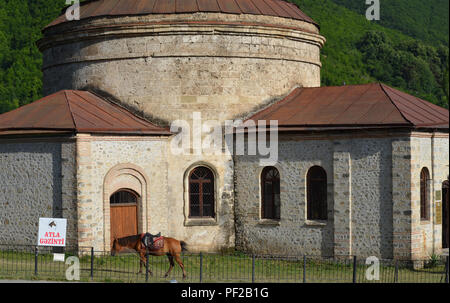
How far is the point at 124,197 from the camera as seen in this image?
78.2ft

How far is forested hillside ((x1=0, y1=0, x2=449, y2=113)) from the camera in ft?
198

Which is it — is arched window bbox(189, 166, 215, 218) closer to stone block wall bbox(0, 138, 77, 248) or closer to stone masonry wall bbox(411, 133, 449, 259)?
stone block wall bbox(0, 138, 77, 248)

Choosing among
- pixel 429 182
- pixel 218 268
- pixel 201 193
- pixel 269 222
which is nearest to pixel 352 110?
pixel 429 182

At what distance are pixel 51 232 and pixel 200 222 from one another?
5.86m

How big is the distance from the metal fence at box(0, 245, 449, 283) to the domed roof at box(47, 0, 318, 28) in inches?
332

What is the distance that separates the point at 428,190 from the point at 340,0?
5907cm

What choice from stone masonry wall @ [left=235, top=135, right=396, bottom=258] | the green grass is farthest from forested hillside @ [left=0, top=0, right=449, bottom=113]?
the green grass

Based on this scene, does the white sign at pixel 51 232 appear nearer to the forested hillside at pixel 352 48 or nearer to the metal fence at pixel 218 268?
the metal fence at pixel 218 268

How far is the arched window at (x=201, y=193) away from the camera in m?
25.3

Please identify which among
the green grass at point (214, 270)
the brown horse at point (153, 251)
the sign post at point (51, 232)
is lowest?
the green grass at point (214, 270)

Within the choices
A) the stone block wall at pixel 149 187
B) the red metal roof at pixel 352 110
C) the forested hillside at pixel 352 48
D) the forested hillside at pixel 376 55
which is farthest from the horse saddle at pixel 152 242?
the forested hillside at pixel 376 55

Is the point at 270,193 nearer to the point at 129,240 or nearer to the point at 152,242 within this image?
the point at 152,242

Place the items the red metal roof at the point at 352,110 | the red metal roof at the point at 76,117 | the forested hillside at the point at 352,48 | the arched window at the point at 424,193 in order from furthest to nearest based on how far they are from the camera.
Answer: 1. the forested hillside at the point at 352,48
2. the arched window at the point at 424,193
3. the red metal roof at the point at 76,117
4. the red metal roof at the point at 352,110

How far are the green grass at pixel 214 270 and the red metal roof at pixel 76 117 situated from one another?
4032 millimetres
